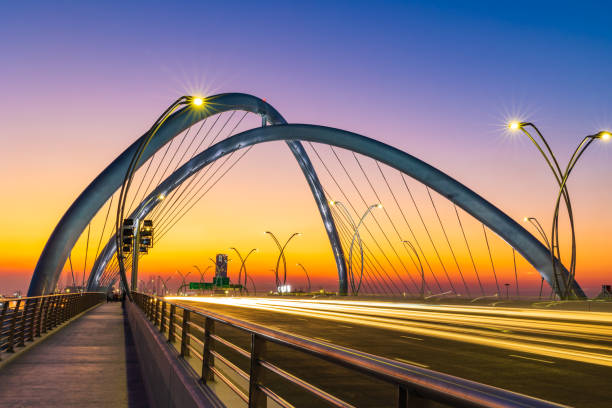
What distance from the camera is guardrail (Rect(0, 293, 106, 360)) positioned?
14.0m

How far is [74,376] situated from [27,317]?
6063 millimetres

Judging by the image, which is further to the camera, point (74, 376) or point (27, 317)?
point (27, 317)

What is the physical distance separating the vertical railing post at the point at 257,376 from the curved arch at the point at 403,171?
1666 inches

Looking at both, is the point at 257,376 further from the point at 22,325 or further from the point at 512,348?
the point at 22,325

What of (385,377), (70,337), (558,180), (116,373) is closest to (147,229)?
(70,337)

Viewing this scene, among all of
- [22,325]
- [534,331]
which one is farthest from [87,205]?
[534,331]

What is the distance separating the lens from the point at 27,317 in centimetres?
1684

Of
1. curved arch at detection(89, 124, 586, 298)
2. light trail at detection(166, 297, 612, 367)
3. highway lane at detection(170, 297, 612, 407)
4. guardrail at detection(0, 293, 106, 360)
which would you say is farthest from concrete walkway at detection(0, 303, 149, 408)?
curved arch at detection(89, 124, 586, 298)

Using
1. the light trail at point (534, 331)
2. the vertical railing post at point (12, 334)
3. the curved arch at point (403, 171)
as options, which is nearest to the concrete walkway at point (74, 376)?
the vertical railing post at point (12, 334)

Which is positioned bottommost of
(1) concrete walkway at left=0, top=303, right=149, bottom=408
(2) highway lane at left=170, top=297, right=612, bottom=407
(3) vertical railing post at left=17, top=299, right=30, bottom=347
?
(1) concrete walkway at left=0, top=303, right=149, bottom=408

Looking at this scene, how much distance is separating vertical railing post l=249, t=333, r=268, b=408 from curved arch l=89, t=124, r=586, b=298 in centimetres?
4231

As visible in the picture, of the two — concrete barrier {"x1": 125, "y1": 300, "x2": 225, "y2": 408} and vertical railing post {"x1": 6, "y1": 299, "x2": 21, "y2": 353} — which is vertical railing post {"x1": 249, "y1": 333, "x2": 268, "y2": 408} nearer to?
concrete barrier {"x1": 125, "y1": 300, "x2": 225, "y2": 408}

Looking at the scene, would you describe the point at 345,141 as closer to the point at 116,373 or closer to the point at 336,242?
the point at 336,242

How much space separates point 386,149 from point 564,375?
138 ft
